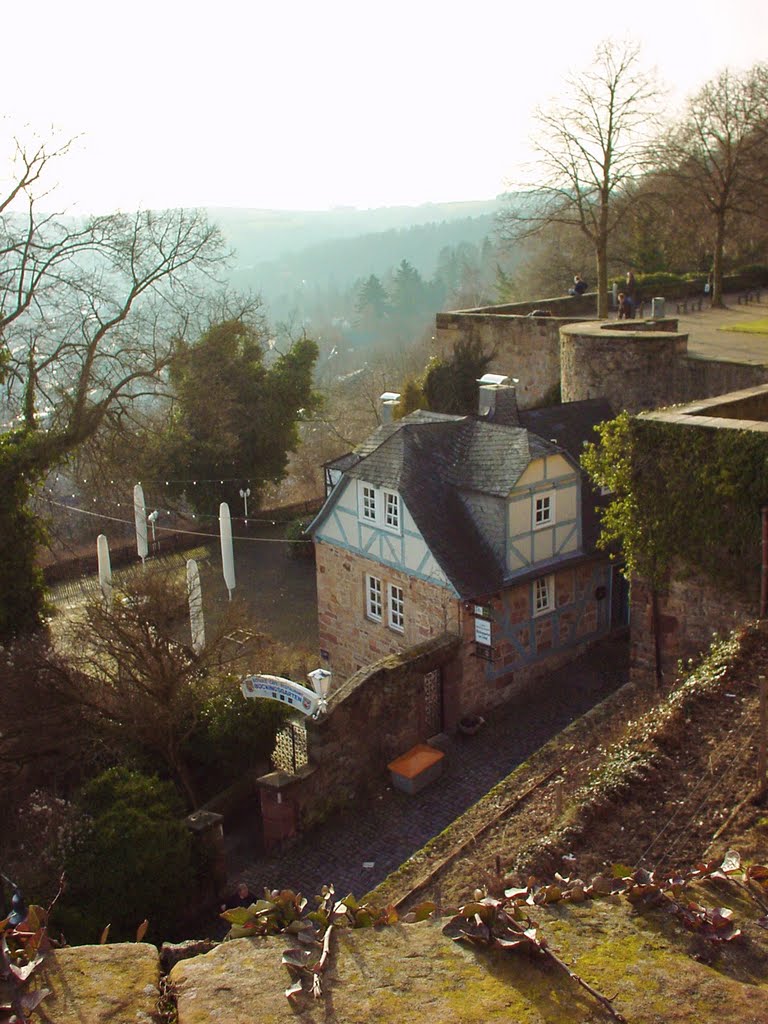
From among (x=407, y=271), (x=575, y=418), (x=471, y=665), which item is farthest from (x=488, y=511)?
(x=407, y=271)

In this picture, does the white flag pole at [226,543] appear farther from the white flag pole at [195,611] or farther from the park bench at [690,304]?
the park bench at [690,304]

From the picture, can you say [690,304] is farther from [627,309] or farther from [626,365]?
[626,365]

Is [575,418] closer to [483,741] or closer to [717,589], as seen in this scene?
[483,741]

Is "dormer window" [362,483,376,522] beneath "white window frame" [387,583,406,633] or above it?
above

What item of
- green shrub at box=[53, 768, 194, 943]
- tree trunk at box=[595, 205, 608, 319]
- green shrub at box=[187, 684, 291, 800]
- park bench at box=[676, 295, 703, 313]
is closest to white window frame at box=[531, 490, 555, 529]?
green shrub at box=[187, 684, 291, 800]

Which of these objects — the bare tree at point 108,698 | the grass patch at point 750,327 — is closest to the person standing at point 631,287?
the grass patch at point 750,327

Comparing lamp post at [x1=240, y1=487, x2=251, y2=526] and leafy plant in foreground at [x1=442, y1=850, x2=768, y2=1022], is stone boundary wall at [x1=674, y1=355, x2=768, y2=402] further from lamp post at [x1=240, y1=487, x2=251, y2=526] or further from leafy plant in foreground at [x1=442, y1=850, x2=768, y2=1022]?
leafy plant in foreground at [x1=442, y1=850, x2=768, y2=1022]
